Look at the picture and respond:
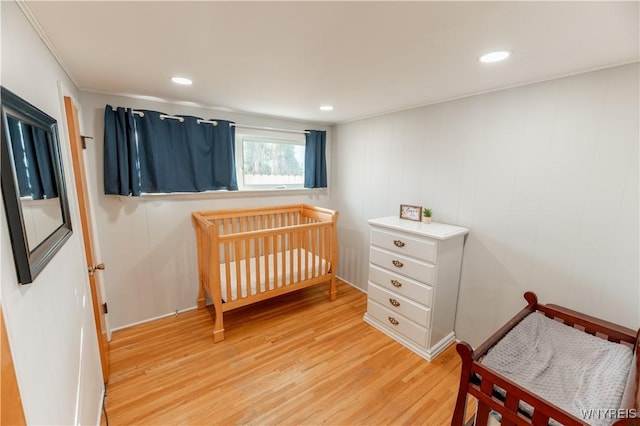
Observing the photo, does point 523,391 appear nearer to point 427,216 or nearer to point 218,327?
point 427,216

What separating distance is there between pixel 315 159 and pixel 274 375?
2.45 m

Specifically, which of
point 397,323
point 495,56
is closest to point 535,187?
point 495,56

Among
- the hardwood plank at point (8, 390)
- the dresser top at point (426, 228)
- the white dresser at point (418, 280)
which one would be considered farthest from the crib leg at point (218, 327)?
the hardwood plank at point (8, 390)

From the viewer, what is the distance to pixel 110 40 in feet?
4.21

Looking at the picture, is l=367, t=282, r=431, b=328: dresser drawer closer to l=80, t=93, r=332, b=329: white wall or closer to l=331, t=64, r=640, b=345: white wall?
l=331, t=64, r=640, b=345: white wall

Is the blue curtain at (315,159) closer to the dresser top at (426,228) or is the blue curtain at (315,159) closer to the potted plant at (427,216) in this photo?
the dresser top at (426,228)

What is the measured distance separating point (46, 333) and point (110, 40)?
4.26ft

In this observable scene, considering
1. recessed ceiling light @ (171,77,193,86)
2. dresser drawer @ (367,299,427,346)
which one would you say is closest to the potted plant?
dresser drawer @ (367,299,427,346)

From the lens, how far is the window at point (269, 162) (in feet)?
10.1

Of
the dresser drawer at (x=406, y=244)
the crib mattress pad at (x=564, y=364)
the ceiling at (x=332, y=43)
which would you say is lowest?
the crib mattress pad at (x=564, y=364)

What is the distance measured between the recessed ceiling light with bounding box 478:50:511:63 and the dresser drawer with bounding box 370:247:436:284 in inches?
56.2

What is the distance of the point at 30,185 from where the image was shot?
0.85m

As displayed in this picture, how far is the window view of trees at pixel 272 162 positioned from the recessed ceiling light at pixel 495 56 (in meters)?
2.33

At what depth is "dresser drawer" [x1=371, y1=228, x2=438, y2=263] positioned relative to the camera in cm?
212
